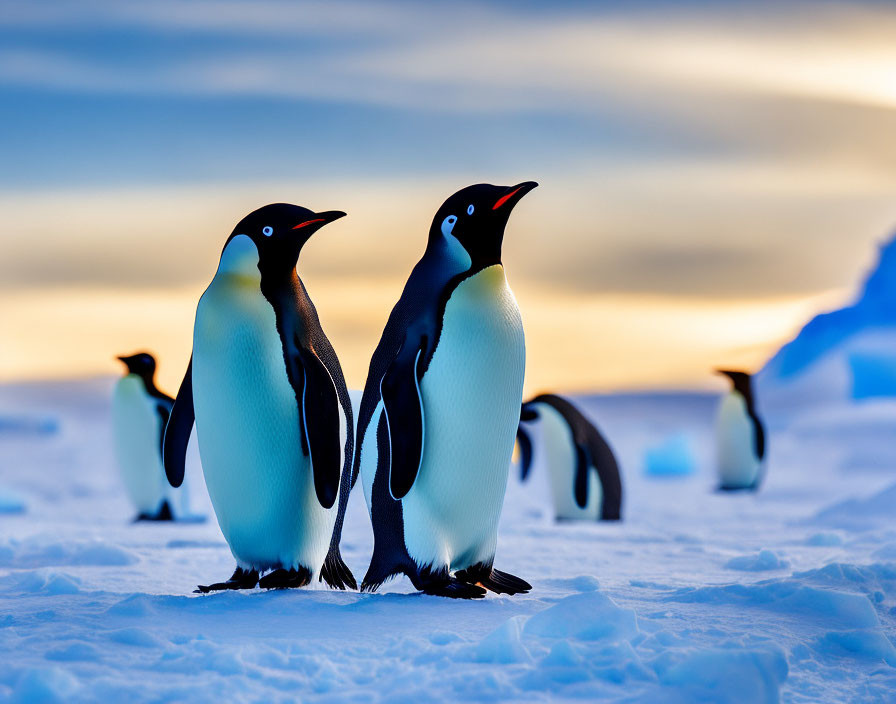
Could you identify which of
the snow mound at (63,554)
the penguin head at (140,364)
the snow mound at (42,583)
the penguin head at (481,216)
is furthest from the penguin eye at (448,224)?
the penguin head at (140,364)

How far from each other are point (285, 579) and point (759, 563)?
2.89m

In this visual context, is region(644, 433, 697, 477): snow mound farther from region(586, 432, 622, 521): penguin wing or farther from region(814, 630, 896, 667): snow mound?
region(814, 630, 896, 667): snow mound

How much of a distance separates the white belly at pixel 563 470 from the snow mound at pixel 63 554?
4184 mm

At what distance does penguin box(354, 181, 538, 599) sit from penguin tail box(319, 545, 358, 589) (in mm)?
383

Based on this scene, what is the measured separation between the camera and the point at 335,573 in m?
4.57

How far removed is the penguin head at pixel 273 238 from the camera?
420 cm

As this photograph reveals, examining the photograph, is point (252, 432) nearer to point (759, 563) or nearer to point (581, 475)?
point (759, 563)

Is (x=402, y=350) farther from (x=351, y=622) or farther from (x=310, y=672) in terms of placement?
(x=310, y=672)

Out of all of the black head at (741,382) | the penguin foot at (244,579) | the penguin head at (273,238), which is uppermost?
the penguin head at (273,238)

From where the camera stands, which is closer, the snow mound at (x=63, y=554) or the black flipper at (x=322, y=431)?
the black flipper at (x=322, y=431)

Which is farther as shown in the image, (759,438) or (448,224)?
(759,438)

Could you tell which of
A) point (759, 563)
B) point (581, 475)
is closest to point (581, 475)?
point (581, 475)

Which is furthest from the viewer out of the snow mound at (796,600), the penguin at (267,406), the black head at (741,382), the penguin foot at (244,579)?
the black head at (741,382)

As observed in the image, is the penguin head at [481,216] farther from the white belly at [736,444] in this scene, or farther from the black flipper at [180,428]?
the white belly at [736,444]
